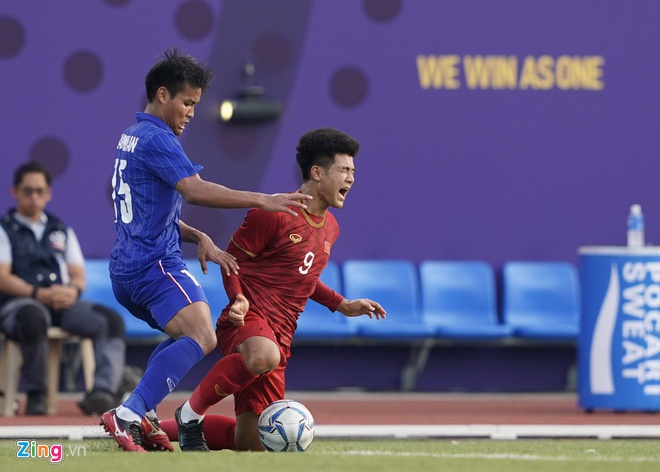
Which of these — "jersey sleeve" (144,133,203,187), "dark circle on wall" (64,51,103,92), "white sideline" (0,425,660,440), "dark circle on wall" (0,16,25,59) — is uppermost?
"dark circle on wall" (0,16,25,59)

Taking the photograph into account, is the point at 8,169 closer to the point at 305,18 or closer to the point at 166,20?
the point at 166,20

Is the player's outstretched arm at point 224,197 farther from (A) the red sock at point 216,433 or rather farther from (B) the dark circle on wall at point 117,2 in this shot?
(B) the dark circle on wall at point 117,2

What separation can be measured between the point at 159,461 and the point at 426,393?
268 inches

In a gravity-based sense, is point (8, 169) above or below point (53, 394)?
above

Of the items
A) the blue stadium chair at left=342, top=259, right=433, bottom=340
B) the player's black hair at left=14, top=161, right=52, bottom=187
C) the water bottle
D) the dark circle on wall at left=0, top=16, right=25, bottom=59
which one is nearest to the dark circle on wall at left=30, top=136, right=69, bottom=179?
the dark circle on wall at left=0, top=16, right=25, bottom=59

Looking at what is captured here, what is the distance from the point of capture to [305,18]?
12430 millimetres

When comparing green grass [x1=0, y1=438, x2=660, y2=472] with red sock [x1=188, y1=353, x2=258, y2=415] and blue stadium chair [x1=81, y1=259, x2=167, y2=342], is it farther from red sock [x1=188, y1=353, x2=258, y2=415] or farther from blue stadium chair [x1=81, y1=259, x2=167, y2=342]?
blue stadium chair [x1=81, y1=259, x2=167, y2=342]

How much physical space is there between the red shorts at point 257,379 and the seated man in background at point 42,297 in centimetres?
270

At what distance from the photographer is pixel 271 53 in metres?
12.4

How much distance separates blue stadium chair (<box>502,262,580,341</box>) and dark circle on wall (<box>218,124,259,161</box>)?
2336 mm

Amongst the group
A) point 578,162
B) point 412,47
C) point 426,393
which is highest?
point 412,47

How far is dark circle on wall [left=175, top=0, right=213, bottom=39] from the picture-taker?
12234mm

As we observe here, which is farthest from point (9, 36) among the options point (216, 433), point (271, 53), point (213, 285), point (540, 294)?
point (216, 433)

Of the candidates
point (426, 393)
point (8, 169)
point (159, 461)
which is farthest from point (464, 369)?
point (159, 461)
